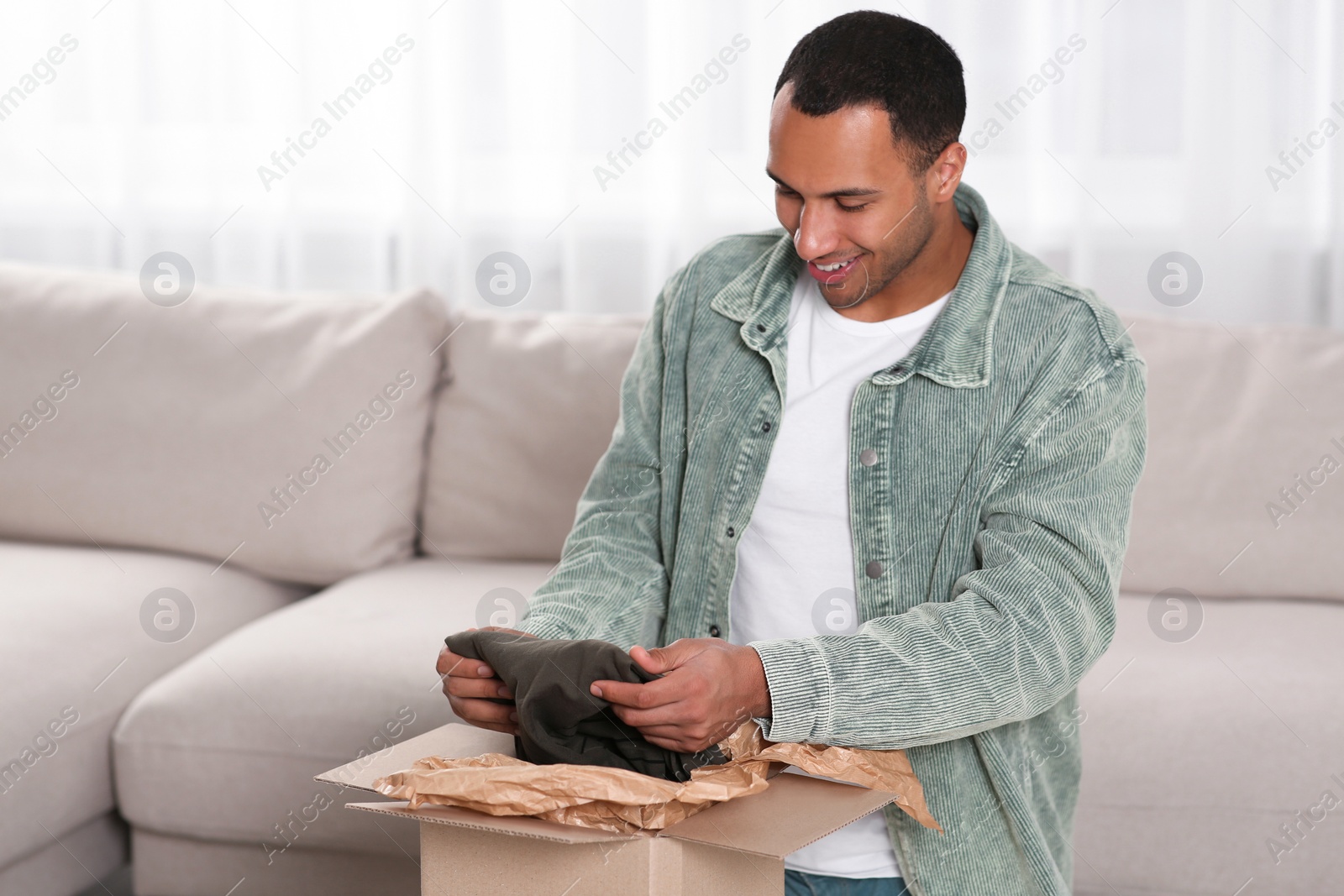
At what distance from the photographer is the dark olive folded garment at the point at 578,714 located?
953 millimetres

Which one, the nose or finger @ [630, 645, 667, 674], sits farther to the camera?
the nose

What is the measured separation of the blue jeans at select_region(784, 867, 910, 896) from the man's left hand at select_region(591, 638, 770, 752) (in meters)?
0.26

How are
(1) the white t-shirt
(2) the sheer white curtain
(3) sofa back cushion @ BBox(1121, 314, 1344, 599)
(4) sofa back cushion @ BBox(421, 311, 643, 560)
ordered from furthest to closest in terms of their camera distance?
(2) the sheer white curtain, (4) sofa back cushion @ BBox(421, 311, 643, 560), (3) sofa back cushion @ BBox(1121, 314, 1344, 599), (1) the white t-shirt

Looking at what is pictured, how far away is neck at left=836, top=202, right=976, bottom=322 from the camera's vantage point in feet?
3.94

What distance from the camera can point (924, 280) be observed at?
121cm

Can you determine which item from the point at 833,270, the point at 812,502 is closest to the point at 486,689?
the point at 812,502

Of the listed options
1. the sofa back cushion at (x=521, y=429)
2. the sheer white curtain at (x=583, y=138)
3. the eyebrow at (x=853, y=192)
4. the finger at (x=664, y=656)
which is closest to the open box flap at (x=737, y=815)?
the finger at (x=664, y=656)

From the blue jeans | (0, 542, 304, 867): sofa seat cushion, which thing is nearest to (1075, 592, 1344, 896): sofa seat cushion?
the blue jeans

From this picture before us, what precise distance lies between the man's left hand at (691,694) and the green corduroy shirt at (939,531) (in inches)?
0.8

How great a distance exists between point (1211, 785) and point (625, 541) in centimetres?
90

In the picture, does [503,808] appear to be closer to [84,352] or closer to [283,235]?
[84,352]

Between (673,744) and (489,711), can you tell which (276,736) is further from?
(673,744)

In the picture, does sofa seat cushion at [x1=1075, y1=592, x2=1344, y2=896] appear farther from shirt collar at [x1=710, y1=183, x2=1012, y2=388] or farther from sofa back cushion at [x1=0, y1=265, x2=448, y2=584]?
sofa back cushion at [x1=0, y1=265, x2=448, y2=584]

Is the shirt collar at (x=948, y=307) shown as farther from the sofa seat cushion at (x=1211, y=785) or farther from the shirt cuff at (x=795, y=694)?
the sofa seat cushion at (x=1211, y=785)
